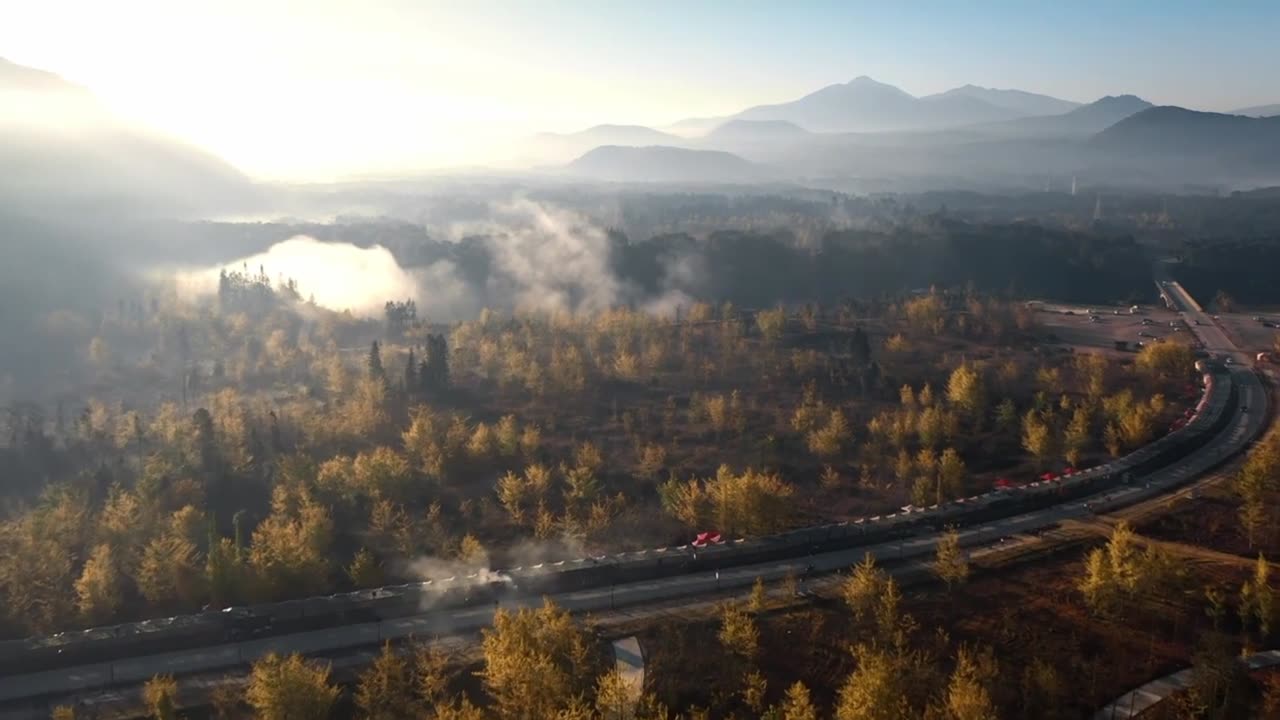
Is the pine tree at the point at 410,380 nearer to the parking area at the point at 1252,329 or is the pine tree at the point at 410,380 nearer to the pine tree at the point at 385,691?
the pine tree at the point at 385,691

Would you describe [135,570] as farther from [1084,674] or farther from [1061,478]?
[1061,478]

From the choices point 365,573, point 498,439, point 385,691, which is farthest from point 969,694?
point 498,439

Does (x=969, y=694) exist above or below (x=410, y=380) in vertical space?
above

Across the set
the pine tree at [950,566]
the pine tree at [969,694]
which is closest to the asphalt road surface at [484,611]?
the pine tree at [950,566]

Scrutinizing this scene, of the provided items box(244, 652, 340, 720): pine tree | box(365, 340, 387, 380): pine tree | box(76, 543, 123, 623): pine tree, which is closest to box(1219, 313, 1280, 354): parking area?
box(365, 340, 387, 380): pine tree

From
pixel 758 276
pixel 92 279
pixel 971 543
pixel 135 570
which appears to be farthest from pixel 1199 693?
pixel 92 279

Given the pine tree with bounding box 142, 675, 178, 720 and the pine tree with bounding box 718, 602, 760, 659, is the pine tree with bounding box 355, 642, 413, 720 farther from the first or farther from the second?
the pine tree with bounding box 718, 602, 760, 659

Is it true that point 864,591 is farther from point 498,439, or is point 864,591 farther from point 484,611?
point 498,439

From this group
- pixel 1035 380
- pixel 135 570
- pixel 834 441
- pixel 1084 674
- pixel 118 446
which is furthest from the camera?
pixel 1035 380
